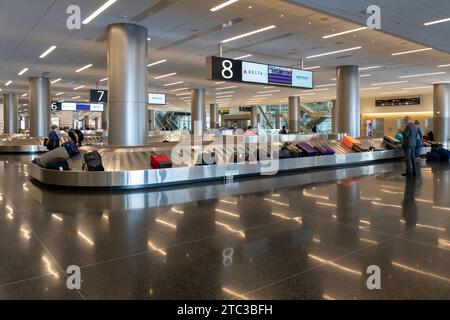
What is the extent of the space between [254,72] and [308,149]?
340 cm

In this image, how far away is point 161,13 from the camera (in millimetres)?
9758

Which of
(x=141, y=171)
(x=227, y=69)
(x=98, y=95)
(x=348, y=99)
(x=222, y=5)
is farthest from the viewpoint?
(x=98, y=95)

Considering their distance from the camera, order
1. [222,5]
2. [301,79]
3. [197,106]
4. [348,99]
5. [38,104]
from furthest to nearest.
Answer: [197,106], [38,104], [348,99], [301,79], [222,5]

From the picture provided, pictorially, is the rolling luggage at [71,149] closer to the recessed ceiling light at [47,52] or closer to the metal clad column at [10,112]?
the recessed ceiling light at [47,52]

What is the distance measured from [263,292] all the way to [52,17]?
10.1 meters

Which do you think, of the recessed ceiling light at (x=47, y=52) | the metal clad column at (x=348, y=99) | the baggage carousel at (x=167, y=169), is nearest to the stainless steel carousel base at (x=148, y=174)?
the baggage carousel at (x=167, y=169)

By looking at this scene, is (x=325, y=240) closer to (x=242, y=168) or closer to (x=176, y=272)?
(x=176, y=272)

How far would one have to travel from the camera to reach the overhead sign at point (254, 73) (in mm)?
11086

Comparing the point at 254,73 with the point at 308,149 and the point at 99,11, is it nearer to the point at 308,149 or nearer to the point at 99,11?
the point at 308,149

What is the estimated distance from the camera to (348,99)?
18250 millimetres

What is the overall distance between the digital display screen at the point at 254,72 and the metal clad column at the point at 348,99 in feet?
23.6

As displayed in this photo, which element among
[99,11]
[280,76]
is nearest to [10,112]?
[99,11]

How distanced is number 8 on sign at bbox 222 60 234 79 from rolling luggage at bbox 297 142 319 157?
3727 mm
